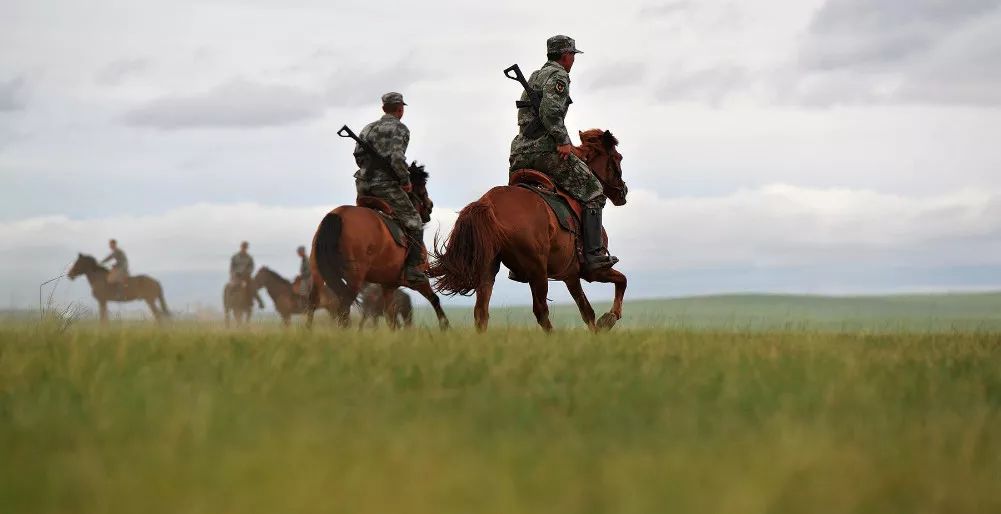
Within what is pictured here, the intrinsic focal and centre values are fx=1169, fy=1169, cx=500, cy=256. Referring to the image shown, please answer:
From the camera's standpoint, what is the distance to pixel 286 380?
7562 mm

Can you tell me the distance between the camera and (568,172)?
1301 cm

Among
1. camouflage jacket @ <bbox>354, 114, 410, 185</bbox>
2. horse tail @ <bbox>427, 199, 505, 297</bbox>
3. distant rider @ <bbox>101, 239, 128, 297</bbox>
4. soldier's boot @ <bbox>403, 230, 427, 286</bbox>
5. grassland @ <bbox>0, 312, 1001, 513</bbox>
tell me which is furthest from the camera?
distant rider @ <bbox>101, 239, 128, 297</bbox>

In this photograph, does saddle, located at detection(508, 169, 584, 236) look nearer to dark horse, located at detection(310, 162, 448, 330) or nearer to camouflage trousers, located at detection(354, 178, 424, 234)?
dark horse, located at detection(310, 162, 448, 330)

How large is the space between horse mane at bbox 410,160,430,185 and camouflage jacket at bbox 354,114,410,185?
57 cm

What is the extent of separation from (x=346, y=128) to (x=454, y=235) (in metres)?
3.60

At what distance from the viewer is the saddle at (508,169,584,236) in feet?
41.4

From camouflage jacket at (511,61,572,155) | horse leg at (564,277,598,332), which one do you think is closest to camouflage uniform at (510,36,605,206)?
camouflage jacket at (511,61,572,155)

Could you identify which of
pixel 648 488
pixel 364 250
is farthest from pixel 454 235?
pixel 648 488

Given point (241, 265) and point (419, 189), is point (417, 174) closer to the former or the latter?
point (419, 189)

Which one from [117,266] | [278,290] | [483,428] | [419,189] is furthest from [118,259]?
[483,428]

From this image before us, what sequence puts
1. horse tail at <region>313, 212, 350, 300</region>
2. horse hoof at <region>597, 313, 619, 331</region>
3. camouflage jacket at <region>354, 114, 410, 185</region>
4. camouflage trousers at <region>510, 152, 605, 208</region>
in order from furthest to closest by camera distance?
camouflage jacket at <region>354, 114, 410, 185</region> < horse tail at <region>313, 212, 350, 300</region> < horse hoof at <region>597, 313, 619, 331</region> < camouflage trousers at <region>510, 152, 605, 208</region>

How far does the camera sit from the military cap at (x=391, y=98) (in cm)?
1493

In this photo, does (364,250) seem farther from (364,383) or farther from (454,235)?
(364,383)

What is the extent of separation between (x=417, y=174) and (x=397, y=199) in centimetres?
76
